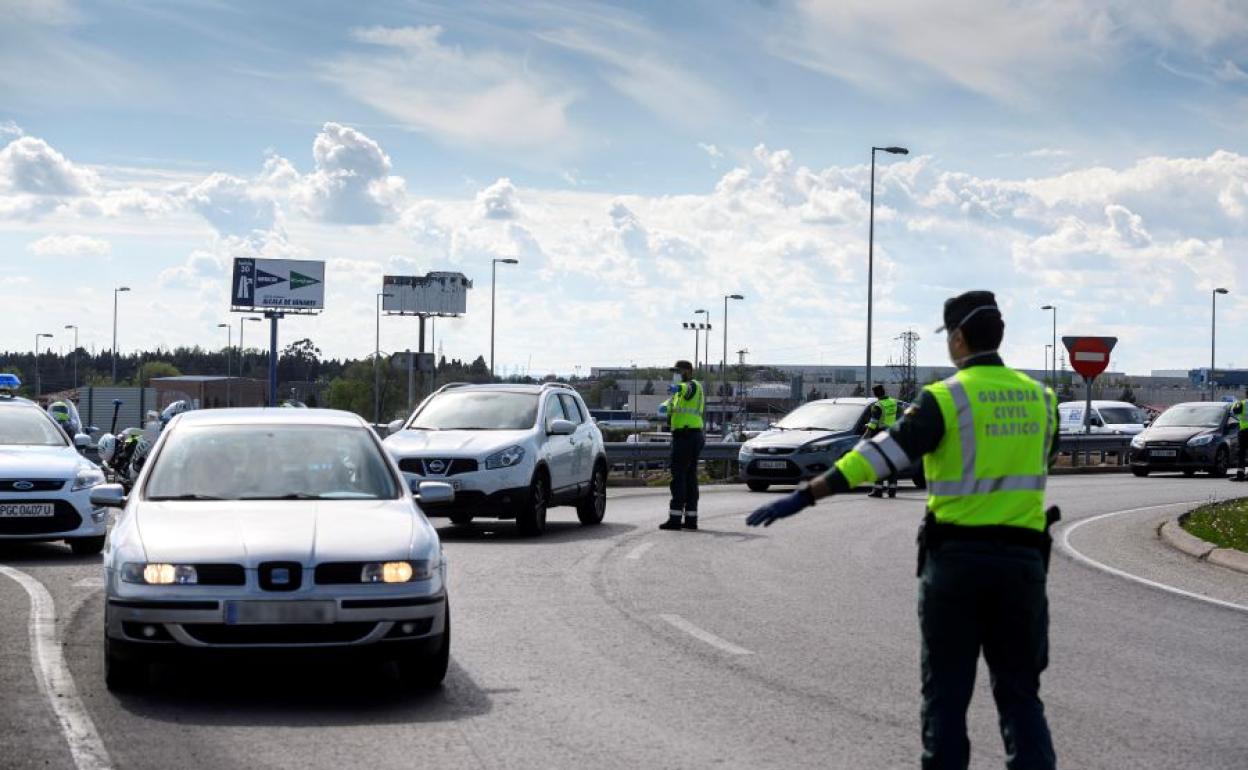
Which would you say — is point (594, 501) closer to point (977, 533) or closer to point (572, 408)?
point (572, 408)

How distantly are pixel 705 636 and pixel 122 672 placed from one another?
3.69m

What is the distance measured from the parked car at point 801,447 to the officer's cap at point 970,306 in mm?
21093

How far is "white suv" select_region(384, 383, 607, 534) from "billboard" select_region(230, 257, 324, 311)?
65.2m

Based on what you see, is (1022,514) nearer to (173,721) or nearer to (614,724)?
(614,724)

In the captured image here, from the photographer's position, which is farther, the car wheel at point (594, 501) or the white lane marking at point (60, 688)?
the car wheel at point (594, 501)

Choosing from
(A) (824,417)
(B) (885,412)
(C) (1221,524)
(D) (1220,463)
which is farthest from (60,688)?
(D) (1220,463)

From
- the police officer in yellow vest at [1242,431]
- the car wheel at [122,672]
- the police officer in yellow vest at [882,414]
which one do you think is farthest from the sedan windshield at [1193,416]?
the car wheel at [122,672]

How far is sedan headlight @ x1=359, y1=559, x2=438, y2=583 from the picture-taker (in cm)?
781

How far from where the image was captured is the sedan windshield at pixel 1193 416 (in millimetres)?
36188

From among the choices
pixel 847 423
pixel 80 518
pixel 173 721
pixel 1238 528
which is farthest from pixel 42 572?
pixel 847 423

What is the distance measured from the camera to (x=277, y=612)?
760cm

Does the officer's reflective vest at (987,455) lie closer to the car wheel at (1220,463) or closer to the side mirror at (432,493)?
the side mirror at (432,493)

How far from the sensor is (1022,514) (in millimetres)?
5332

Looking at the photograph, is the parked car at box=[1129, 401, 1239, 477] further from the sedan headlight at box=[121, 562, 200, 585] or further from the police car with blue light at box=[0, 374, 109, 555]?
the sedan headlight at box=[121, 562, 200, 585]
